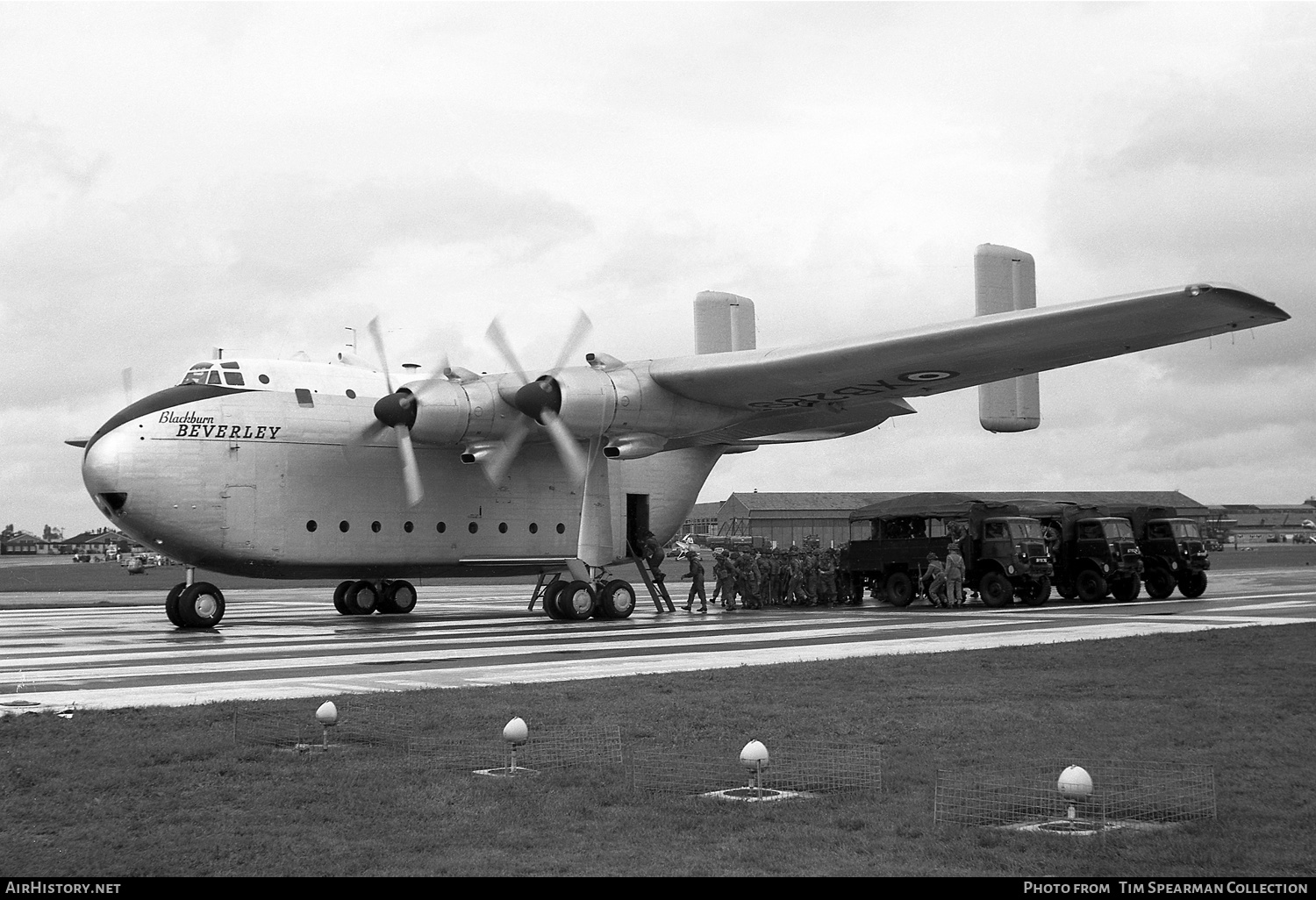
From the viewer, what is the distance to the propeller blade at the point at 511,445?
23.3 metres

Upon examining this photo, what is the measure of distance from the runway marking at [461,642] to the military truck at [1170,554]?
1.00 metres

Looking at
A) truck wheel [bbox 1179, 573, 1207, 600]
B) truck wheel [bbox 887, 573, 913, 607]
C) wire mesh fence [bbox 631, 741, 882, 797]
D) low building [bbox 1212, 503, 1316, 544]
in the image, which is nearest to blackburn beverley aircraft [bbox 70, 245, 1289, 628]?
truck wheel [bbox 887, 573, 913, 607]

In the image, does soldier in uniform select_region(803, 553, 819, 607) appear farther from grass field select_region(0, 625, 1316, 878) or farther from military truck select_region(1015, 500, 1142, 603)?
grass field select_region(0, 625, 1316, 878)

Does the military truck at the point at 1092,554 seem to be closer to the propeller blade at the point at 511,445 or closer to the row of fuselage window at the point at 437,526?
the row of fuselage window at the point at 437,526

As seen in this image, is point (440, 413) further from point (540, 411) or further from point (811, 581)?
point (811, 581)

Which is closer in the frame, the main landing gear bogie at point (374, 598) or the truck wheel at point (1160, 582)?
the main landing gear bogie at point (374, 598)

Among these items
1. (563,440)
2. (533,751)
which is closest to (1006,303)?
(563,440)

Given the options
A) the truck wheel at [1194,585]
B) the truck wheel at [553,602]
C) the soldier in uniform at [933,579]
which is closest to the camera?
the truck wheel at [553,602]

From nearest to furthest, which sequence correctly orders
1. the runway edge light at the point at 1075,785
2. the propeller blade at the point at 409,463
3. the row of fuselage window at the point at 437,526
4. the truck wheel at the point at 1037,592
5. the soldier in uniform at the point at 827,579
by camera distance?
the runway edge light at the point at 1075,785, the propeller blade at the point at 409,463, the row of fuselage window at the point at 437,526, the truck wheel at the point at 1037,592, the soldier in uniform at the point at 827,579

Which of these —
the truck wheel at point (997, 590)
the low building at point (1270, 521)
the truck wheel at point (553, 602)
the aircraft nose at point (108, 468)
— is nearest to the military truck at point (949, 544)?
the truck wheel at point (997, 590)

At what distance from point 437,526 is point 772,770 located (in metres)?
17.7

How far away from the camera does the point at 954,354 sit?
20.7m
